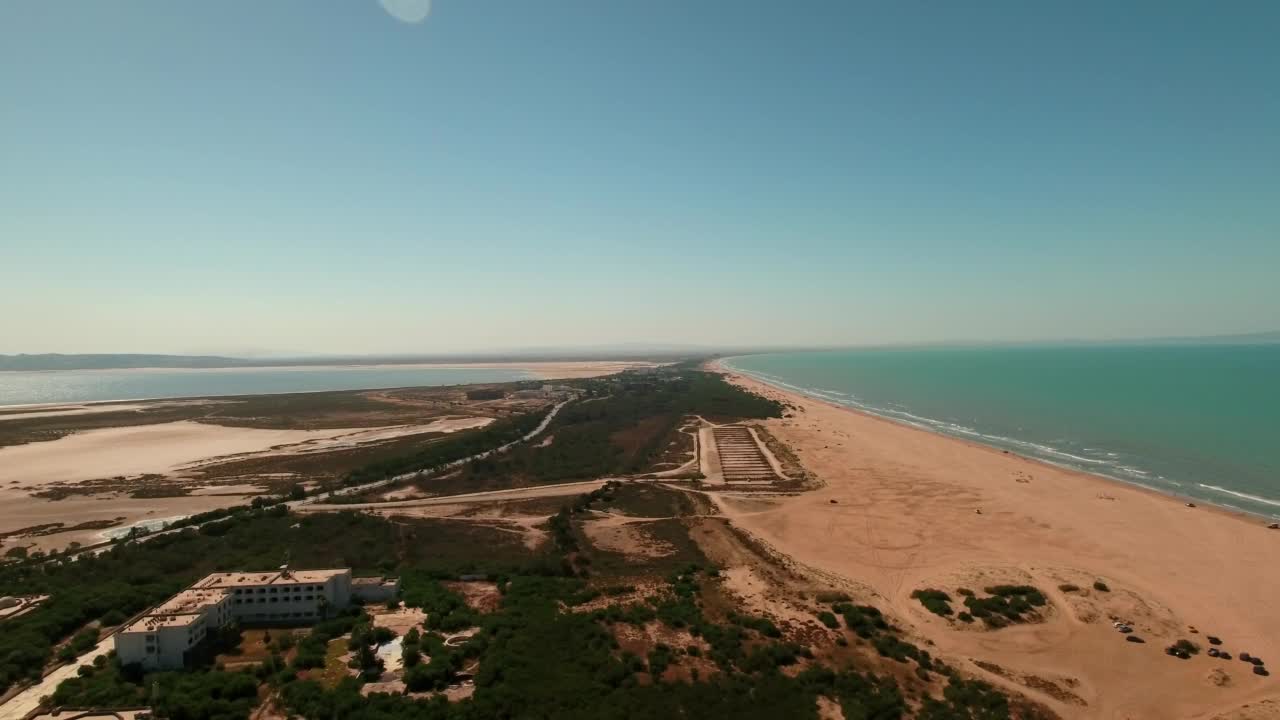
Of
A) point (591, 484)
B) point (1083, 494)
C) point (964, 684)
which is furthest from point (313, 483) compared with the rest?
point (1083, 494)

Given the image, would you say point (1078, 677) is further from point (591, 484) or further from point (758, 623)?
point (591, 484)

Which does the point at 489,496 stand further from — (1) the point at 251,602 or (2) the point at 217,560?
(1) the point at 251,602

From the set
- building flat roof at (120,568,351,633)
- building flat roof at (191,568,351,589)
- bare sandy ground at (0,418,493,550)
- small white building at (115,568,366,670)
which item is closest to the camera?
building flat roof at (120,568,351,633)

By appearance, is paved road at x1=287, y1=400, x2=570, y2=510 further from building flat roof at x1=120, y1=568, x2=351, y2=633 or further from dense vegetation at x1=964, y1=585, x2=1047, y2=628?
dense vegetation at x1=964, y1=585, x2=1047, y2=628

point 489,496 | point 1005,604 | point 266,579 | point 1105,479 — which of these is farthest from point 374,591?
point 1105,479

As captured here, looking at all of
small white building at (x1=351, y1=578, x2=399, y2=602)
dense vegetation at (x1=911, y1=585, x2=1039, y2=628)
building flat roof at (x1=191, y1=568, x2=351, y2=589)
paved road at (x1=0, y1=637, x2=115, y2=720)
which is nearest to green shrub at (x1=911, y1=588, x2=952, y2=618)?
dense vegetation at (x1=911, y1=585, x2=1039, y2=628)

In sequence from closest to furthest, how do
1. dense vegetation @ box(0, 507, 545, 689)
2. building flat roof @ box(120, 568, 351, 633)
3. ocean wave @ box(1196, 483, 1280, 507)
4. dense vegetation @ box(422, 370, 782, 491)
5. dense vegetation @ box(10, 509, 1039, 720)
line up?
1. dense vegetation @ box(10, 509, 1039, 720)
2. building flat roof @ box(120, 568, 351, 633)
3. dense vegetation @ box(0, 507, 545, 689)
4. ocean wave @ box(1196, 483, 1280, 507)
5. dense vegetation @ box(422, 370, 782, 491)
